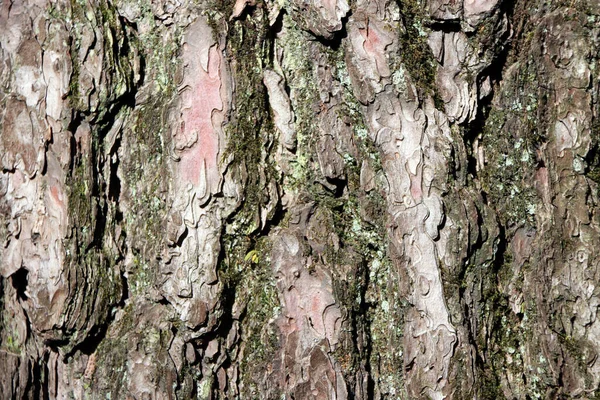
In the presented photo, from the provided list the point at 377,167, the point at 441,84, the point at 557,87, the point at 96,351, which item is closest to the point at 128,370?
the point at 96,351

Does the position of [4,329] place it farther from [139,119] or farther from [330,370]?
[330,370]

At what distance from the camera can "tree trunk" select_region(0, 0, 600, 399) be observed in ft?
6.03

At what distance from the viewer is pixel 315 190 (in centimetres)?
191

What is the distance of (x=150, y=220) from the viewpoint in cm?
192

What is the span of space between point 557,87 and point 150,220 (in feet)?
3.59

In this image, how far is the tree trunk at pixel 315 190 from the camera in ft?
6.03

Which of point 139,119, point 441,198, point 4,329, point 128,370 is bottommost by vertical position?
point 128,370

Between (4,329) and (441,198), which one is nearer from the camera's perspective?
(441,198)

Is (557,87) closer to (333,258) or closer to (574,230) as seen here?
(574,230)

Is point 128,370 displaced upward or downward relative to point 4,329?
downward

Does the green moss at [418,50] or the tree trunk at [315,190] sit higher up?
the green moss at [418,50]

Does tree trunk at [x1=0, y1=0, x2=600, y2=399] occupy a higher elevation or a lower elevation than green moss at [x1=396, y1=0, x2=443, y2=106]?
lower

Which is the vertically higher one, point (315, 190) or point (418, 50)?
point (418, 50)

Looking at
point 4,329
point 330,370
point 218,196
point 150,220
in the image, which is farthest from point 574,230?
point 4,329
